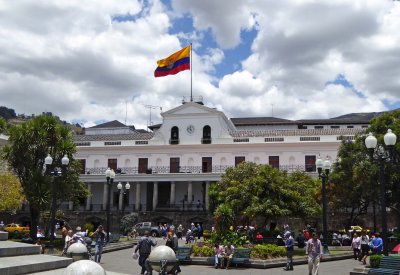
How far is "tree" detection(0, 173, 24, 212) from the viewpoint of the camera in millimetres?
31484

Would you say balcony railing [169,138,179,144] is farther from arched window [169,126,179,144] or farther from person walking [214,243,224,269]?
person walking [214,243,224,269]

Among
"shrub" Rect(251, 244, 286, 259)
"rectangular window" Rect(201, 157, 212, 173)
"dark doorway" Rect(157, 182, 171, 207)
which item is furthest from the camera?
"dark doorway" Rect(157, 182, 171, 207)

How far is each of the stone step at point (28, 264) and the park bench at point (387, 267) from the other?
9.39 m

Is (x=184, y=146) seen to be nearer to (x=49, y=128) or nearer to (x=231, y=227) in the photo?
(x=49, y=128)

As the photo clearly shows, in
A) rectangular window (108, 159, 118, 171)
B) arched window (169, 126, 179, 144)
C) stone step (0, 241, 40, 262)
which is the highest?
arched window (169, 126, 179, 144)

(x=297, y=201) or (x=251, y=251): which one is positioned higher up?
(x=297, y=201)

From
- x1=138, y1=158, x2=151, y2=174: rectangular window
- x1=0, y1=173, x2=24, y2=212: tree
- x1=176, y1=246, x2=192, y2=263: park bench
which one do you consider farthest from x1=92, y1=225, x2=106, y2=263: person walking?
x1=138, y1=158, x2=151, y2=174: rectangular window

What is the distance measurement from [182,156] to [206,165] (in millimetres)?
Answer: 2887

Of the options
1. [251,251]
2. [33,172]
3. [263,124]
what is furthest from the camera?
[263,124]

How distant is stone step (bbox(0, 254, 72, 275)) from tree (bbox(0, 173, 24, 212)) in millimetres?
19575

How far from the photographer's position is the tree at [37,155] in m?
27.7

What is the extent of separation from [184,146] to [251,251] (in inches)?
1232

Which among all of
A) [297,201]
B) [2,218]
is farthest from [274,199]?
[2,218]

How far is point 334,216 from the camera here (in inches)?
1650
